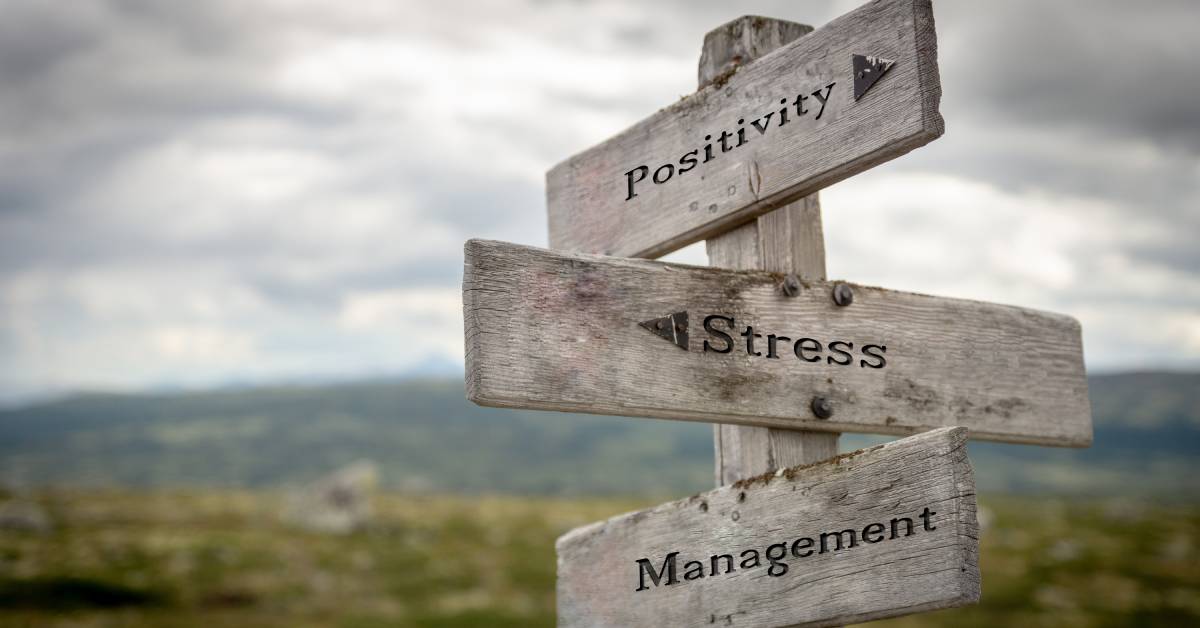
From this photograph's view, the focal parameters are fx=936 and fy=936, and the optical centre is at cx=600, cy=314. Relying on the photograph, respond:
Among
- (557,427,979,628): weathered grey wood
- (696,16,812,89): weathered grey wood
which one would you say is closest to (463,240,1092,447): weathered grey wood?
(557,427,979,628): weathered grey wood

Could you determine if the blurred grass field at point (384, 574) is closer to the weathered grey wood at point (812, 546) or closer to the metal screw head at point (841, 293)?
the weathered grey wood at point (812, 546)

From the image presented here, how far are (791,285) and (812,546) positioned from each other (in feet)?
2.61

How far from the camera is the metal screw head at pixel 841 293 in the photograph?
301cm

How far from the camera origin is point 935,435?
2543 millimetres

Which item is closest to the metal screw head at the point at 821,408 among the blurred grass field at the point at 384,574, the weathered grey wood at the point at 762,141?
the weathered grey wood at the point at 762,141

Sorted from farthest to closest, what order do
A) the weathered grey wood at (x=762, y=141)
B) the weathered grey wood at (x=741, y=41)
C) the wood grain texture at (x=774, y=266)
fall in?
the weathered grey wood at (x=741, y=41) < the wood grain texture at (x=774, y=266) < the weathered grey wood at (x=762, y=141)

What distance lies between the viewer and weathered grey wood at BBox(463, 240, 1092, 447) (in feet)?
8.46

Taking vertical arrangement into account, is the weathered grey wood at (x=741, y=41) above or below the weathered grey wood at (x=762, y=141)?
above

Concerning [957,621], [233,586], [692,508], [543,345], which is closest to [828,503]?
[692,508]

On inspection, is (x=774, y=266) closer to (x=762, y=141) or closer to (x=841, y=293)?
(x=841, y=293)

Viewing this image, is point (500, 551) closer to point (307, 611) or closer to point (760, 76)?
point (307, 611)

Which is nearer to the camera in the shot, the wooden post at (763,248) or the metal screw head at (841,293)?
the metal screw head at (841,293)

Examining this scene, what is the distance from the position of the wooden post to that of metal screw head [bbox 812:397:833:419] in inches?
7.2

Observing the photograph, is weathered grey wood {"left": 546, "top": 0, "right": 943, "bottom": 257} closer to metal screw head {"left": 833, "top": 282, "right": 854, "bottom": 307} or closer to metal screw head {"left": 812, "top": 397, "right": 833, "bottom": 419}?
metal screw head {"left": 833, "top": 282, "right": 854, "bottom": 307}
